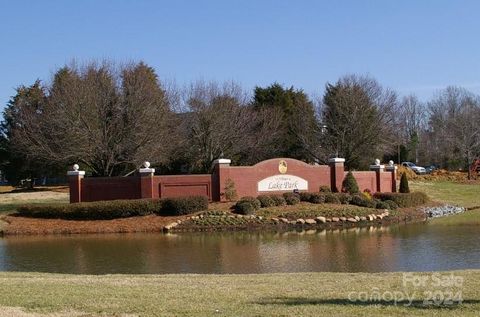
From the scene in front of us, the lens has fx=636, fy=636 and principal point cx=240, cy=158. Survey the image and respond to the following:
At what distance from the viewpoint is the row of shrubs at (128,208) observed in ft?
99.7

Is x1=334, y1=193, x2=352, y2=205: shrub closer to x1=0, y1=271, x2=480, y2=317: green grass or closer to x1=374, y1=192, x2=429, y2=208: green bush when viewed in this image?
x1=374, y1=192, x2=429, y2=208: green bush

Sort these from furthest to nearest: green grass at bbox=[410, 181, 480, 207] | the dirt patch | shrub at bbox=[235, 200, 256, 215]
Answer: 1. green grass at bbox=[410, 181, 480, 207]
2. shrub at bbox=[235, 200, 256, 215]
3. the dirt patch

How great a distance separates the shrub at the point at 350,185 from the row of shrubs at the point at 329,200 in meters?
0.79

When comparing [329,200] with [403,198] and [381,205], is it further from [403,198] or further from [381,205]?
[403,198]

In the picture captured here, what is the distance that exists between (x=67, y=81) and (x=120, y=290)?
102 ft

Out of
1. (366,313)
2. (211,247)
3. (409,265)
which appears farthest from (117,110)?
(366,313)

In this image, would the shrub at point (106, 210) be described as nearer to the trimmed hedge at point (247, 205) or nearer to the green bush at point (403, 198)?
the trimmed hedge at point (247, 205)

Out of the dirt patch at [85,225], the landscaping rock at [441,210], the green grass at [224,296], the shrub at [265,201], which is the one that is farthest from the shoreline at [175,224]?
the green grass at [224,296]

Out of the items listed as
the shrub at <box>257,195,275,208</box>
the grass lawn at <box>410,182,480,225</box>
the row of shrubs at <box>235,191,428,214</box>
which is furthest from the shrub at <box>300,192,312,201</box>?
the grass lawn at <box>410,182,480,225</box>

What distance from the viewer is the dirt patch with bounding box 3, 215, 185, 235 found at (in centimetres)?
2877

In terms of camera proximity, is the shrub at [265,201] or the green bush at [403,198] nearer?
the shrub at [265,201]

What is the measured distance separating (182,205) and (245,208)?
303 cm

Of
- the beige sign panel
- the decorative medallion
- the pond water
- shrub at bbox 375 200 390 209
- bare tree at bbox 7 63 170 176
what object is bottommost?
the pond water

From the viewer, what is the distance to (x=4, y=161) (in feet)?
200
